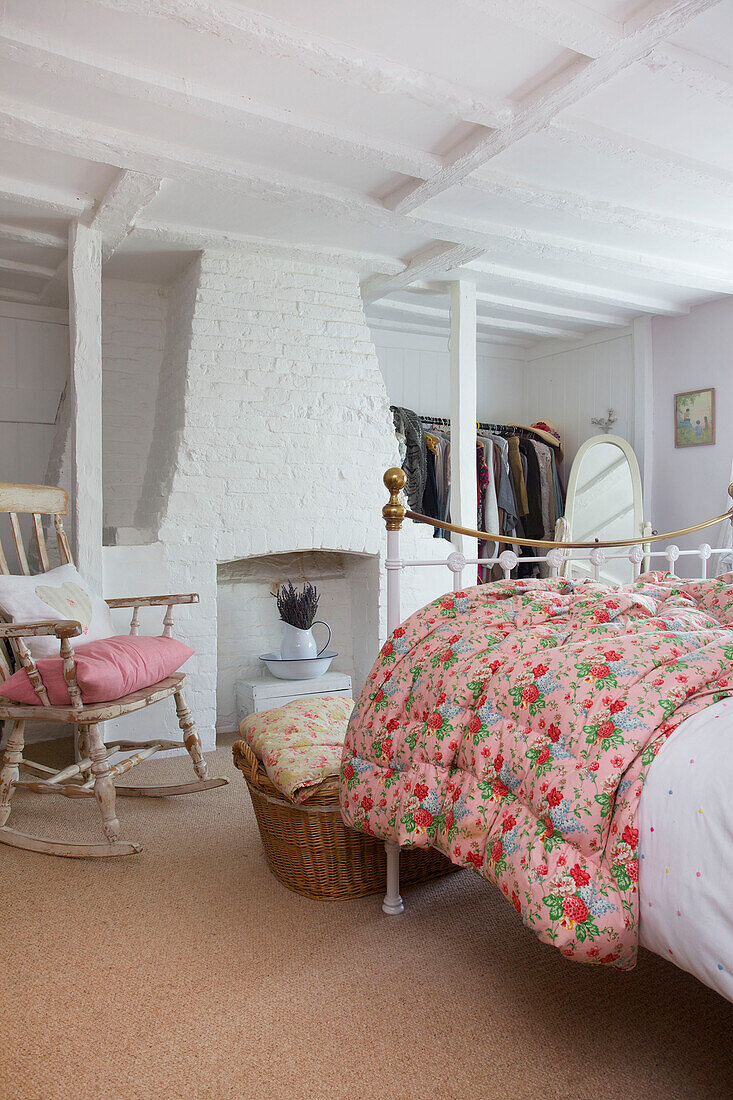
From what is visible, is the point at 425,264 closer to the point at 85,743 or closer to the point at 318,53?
the point at 318,53

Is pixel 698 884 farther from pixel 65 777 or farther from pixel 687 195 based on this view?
pixel 687 195

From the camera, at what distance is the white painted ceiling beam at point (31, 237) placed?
3371 mm

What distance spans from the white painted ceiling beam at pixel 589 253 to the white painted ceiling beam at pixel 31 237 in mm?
1526

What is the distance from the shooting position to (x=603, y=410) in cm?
525

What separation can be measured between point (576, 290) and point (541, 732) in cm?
342

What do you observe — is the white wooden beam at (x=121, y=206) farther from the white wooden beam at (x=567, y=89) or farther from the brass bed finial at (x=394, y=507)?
the brass bed finial at (x=394, y=507)

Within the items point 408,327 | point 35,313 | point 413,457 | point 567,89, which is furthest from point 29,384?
point 567,89

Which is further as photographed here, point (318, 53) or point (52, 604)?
point (52, 604)

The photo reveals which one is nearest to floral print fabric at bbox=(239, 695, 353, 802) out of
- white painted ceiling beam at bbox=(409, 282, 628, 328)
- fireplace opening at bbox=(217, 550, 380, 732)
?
fireplace opening at bbox=(217, 550, 380, 732)

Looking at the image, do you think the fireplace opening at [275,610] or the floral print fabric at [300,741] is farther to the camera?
the fireplace opening at [275,610]

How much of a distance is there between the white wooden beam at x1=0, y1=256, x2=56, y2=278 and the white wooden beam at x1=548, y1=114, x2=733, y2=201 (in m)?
2.39

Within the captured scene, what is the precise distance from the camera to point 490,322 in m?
5.04

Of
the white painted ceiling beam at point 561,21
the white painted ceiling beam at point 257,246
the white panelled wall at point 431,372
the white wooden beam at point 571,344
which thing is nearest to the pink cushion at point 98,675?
the white painted ceiling beam at point 257,246

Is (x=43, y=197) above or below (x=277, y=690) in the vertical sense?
above
